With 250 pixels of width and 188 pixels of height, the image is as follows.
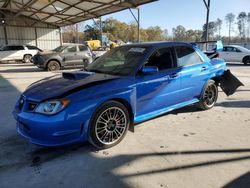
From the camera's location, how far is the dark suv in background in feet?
46.1

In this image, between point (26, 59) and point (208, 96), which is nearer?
point (208, 96)

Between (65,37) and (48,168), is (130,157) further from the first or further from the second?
(65,37)

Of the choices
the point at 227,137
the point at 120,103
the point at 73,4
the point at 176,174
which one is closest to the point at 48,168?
the point at 120,103

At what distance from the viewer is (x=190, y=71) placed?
4965 millimetres

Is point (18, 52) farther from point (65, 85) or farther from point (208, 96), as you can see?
point (65, 85)

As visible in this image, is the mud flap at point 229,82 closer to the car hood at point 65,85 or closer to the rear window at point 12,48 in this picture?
the car hood at point 65,85

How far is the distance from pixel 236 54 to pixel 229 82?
13134mm

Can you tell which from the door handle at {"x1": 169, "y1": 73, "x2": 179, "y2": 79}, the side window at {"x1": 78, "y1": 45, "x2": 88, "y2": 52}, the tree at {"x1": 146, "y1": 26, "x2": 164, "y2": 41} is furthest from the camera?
the tree at {"x1": 146, "y1": 26, "x2": 164, "y2": 41}

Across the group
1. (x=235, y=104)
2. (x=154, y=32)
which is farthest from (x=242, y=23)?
(x=235, y=104)

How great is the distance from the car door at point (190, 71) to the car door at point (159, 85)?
0.61 feet

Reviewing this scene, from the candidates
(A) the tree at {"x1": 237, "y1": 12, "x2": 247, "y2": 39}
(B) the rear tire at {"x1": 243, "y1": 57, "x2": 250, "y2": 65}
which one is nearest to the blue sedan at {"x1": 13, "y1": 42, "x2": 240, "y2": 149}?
(B) the rear tire at {"x1": 243, "y1": 57, "x2": 250, "y2": 65}

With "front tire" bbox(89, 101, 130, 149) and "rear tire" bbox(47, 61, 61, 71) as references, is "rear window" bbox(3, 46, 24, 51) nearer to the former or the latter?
"rear tire" bbox(47, 61, 61, 71)

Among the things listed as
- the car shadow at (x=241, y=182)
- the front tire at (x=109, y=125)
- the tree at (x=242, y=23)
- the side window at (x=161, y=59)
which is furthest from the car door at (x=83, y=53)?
the tree at (x=242, y=23)

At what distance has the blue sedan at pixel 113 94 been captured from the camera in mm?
3328
